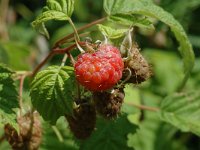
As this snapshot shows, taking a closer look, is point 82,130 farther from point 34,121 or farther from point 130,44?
point 130,44

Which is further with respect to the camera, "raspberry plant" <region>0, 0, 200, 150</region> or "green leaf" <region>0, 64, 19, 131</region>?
"green leaf" <region>0, 64, 19, 131</region>

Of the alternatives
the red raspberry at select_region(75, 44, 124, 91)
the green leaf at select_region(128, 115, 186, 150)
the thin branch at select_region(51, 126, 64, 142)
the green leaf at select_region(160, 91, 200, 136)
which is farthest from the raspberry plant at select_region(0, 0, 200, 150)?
the green leaf at select_region(128, 115, 186, 150)

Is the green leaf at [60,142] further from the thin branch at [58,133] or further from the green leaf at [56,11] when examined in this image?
the green leaf at [56,11]

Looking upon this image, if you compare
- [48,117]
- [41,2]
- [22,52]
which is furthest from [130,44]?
[41,2]

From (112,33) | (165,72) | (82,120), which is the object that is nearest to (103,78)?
(112,33)

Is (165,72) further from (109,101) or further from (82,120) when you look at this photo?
(109,101)

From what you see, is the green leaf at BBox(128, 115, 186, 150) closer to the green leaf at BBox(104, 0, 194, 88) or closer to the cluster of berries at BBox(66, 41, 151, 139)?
the green leaf at BBox(104, 0, 194, 88)

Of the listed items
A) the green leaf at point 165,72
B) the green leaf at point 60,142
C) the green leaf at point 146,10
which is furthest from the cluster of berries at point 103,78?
the green leaf at point 165,72
